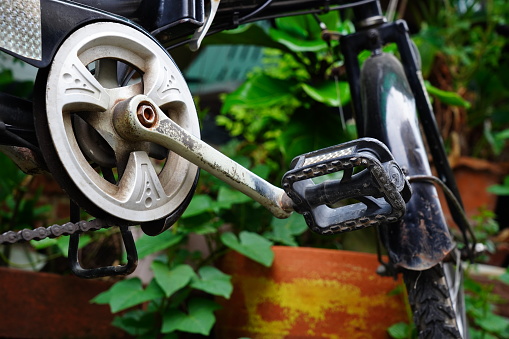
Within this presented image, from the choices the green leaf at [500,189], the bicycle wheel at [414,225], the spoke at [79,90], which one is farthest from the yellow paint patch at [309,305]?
the green leaf at [500,189]

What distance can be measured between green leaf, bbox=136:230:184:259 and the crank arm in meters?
0.61

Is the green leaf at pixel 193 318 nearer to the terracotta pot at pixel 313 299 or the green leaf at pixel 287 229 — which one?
the terracotta pot at pixel 313 299

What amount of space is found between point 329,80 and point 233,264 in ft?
2.68

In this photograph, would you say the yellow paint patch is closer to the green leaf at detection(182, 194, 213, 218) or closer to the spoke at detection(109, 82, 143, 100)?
the green leaf at detection(182, 194, 213, 218)

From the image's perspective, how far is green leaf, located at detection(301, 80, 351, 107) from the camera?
6.32 feet

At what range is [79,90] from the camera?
2.74 ft

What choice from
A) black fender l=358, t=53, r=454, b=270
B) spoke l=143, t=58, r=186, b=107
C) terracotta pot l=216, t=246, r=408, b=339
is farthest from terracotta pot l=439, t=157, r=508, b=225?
spoke l=143, t=58, r=186, b=107

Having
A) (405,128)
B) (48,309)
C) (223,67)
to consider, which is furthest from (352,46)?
(223,67)

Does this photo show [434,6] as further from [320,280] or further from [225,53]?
[320,280]

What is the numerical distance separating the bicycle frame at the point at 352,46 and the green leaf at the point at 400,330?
1.17 ft

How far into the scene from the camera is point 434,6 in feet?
11.4

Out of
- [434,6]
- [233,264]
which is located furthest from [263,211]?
[434,6]

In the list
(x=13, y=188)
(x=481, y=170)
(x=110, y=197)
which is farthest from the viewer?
(x=481, y=170)

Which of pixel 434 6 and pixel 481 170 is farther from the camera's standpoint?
pixel 434 6
